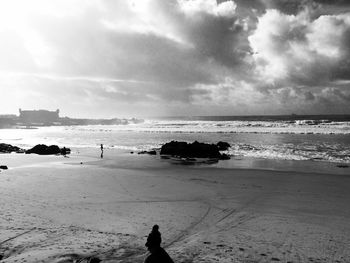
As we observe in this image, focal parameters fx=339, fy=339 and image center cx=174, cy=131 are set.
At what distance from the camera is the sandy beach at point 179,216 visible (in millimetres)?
9492

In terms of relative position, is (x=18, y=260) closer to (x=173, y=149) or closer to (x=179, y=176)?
(x=179, y=176)

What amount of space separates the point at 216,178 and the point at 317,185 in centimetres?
610

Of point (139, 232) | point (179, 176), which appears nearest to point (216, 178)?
point (179, 176)

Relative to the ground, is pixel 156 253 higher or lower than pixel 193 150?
higher

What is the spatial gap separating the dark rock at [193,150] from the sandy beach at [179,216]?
1232 centimetres

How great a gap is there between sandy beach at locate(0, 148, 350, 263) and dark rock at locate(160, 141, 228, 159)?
12317 mm

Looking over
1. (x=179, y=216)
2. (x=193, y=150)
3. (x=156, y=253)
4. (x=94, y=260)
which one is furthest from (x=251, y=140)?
(x=156, y=253)

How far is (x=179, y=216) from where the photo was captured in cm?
1303

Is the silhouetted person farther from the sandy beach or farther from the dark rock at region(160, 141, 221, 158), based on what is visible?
Answer: the dark rock at region(160, 141, 221, 158)

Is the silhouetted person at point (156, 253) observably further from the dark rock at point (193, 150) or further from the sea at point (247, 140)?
the dark rock at point (193, 150)

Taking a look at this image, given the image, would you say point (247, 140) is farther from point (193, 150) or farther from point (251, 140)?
point (193, 150)

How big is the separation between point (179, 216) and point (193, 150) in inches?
926

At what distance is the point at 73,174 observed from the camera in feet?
76.2

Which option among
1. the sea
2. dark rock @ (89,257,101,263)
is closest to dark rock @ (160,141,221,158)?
the sea
